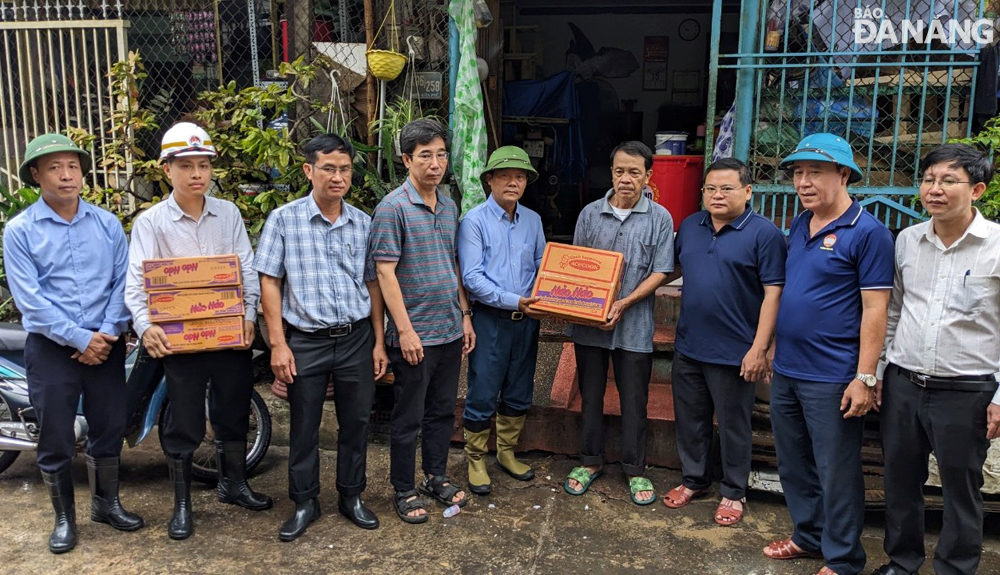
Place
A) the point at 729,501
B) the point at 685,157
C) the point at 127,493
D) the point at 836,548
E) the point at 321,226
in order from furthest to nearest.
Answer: the point at 685,157 → the point at 127,493 → the point at 729,501 → the point at 321,226 → the point at 836,548

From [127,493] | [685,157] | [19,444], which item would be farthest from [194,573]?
[685,157]

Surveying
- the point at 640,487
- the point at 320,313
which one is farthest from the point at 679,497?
the point at 320,313

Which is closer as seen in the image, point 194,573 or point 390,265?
point 194,573

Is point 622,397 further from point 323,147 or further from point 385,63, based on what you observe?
point 385,63

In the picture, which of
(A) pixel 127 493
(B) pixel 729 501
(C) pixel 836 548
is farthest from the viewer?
(A) pixel 127 493

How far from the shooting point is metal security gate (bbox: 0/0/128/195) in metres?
6.24

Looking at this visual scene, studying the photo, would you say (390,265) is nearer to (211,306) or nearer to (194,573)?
(211,306)

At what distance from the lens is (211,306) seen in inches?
138

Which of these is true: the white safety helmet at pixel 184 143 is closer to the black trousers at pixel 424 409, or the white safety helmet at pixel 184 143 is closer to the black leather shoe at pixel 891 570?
the black trousers at pixel 424 409

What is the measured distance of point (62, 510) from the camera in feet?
12.0

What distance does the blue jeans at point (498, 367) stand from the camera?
409cm

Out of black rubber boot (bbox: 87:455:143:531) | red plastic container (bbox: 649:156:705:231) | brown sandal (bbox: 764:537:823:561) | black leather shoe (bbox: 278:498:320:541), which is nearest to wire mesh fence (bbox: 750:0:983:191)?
red plastic container (bbox: 649:156:705:231)

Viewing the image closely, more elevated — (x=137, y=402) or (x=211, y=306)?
(x=211, y=306)

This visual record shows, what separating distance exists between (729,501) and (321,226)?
97.3 inches
